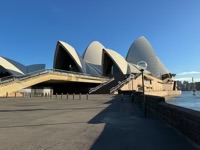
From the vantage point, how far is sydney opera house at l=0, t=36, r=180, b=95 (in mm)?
47094

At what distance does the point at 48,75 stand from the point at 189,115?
36.0m

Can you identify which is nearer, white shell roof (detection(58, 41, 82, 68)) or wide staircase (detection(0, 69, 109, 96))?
wide staircase (detection(0, 69, 109, 96))

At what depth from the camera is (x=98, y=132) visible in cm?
675

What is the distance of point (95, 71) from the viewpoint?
77500 mm

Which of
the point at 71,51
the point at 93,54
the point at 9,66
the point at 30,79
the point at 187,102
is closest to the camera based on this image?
the point at 30,79

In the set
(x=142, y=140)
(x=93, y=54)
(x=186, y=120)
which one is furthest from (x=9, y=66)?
(x=186, y=120)

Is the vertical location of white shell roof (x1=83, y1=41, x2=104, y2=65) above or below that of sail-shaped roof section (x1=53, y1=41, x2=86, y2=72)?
above

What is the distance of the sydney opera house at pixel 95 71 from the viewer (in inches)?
1854

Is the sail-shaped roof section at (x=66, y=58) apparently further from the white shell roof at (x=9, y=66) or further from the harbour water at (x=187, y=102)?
the harbour water at (x=187, y=102)

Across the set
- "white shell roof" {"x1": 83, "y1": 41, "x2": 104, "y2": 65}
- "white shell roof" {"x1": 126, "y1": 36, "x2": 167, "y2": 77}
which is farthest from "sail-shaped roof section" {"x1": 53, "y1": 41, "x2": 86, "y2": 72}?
"white shell roof" {"x1": 126, "y1": 36, "x2": 167, "y2": 77}

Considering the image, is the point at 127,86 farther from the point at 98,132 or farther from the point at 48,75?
the point at 98,132

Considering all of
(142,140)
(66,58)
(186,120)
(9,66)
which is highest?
(66,58)

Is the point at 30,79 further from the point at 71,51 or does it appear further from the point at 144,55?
the point at 144,55

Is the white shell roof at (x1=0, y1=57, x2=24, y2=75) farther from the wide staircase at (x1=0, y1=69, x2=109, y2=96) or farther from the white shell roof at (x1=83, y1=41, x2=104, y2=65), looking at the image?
the white shell roof at (x1=83, y1=41, x2=104, y2=65)
